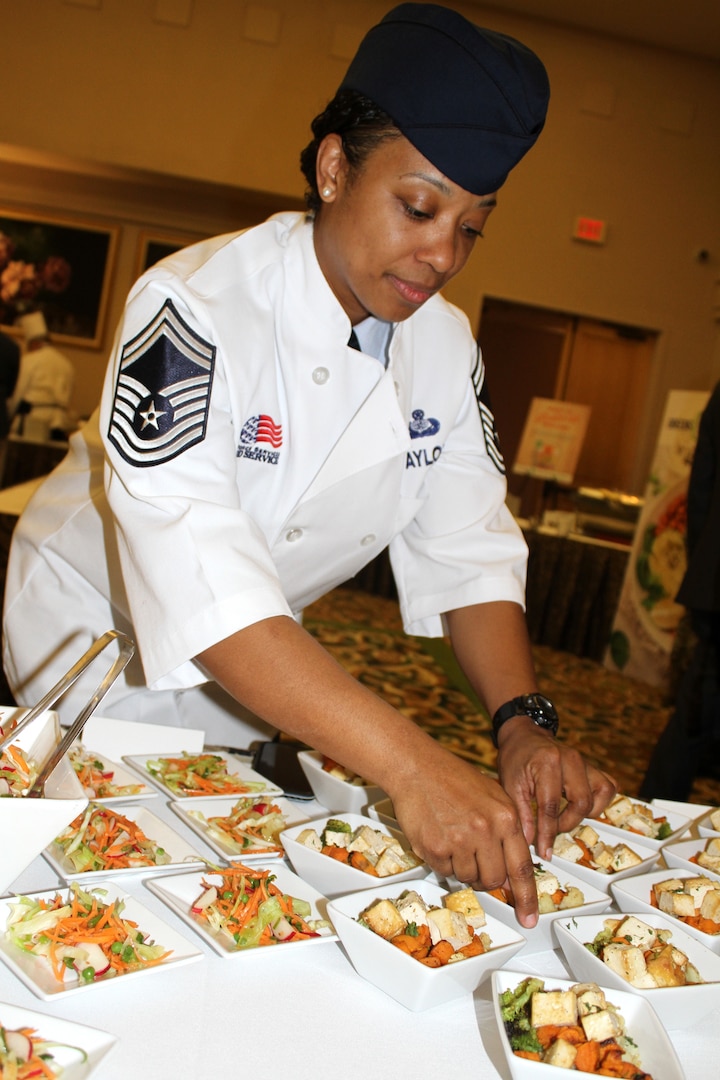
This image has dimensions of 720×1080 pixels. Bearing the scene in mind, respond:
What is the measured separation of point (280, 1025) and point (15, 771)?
12.3 inches

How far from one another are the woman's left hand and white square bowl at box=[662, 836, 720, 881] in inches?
4.0

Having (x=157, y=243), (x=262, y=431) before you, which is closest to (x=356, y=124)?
(x=262, y=431)

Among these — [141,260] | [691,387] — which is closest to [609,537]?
[691,387]

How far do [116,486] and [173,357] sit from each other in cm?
16

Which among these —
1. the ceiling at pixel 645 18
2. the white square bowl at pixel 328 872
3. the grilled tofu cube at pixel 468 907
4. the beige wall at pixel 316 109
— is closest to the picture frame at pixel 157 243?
the beige wall at pixel 316 109

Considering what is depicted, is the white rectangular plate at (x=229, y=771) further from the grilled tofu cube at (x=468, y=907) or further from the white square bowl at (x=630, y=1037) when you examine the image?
the white square bowl at (x=630, y=1037)

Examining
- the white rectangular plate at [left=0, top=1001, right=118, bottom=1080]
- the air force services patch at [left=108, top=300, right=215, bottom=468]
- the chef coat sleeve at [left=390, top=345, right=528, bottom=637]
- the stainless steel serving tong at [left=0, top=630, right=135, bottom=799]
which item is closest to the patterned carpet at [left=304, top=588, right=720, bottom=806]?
the chef coat sleeve at [left=390, top=345, right=528, bottom=637]

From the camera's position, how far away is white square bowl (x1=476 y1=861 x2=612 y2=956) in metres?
0.97

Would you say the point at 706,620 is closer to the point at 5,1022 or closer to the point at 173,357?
the point at 173,357

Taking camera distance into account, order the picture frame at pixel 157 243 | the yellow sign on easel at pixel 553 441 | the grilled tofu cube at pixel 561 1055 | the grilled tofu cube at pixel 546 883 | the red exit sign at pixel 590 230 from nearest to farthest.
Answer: the grilled tofu cube at pixel 561 1055 < the grilled tofu cube at pixel 546 883 < the yellow sign on easel at pixel 553 441 < the red exit sign at pixel 590 230 < the picture frame at pixel 157 243

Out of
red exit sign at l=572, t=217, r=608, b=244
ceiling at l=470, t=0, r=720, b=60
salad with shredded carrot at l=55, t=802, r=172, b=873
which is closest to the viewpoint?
salad with shredded carrot at l=55, t=802, r=172, b=873

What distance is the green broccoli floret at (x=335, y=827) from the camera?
1025 mm

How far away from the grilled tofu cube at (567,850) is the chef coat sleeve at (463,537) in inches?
15.8

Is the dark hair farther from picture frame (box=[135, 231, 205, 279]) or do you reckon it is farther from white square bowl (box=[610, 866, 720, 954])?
picture frame (box=[135, 231, 205, 279])
